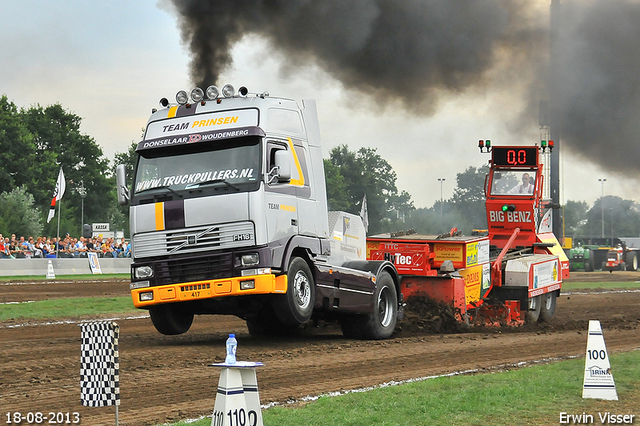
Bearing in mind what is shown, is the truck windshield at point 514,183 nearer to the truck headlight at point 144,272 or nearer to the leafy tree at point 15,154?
the truck headlight at point 144,272

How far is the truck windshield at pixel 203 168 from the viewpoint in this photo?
448 inches

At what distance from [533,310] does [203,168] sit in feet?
29.6

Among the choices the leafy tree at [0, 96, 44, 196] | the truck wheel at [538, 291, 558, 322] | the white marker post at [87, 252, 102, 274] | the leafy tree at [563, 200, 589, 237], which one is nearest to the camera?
the truck wheel at [538, 291, 558, 322]

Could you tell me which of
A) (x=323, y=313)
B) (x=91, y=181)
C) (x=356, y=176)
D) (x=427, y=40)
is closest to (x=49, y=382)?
(x=323, y=313)

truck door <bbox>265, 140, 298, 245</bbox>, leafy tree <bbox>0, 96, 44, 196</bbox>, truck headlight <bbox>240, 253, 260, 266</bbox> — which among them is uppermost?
leafy tree <bbox>0, 96, 44, 196</bbox>

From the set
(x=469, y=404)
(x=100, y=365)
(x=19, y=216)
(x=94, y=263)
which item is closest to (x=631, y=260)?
(x=94, y=263)

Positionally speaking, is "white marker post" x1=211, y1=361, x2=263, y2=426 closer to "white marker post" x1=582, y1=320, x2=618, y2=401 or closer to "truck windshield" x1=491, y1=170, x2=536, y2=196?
"white marker post" x1=582, y1=320, x2=618, y2=401

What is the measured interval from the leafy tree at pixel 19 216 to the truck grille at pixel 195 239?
53.5m

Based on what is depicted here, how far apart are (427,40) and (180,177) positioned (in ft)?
23.9

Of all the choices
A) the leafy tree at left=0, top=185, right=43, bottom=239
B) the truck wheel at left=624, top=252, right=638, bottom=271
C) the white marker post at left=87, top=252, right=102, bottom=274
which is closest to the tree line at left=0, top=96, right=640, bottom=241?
the leafy tree at left=0, top=185, right=43, bottom=239

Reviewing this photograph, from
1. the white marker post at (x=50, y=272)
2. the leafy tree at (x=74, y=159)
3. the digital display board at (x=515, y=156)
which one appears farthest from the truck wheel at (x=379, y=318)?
the leafy tree at (x=74, y=159)

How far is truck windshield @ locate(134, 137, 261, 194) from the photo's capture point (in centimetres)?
1138

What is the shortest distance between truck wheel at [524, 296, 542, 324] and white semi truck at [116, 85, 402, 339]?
6241mm

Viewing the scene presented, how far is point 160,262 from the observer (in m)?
11.6
